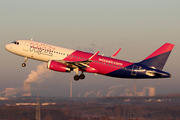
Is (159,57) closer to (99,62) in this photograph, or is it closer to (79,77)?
(99,62)

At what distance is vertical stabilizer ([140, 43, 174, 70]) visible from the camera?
54.7 m

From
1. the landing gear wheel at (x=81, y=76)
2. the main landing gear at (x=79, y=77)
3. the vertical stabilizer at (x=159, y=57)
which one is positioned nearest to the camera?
the main landing gear at (x=79, y=77)

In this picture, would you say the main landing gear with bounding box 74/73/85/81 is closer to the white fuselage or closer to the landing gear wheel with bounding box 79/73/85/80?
the landing gear wheel with bounding box 79/73/85/80

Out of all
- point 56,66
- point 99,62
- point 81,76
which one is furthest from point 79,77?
point 56,66

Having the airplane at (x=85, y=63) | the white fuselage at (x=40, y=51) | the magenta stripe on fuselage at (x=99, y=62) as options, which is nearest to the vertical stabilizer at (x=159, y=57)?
the airplane at (x=85, y=63)

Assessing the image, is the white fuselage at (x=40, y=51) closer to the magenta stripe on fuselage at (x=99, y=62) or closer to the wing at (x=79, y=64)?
the magenta stripe on fuselage at (x=99, y=62)

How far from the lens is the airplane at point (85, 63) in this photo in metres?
52.0

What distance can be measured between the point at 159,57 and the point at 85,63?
16.1 m

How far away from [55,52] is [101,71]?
10.0 m

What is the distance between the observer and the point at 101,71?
52938mm

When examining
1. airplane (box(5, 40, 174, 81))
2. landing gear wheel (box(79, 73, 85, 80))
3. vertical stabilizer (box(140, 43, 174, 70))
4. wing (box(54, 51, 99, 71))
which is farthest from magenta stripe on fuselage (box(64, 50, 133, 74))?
vertical stabilizer (box(140, 43, 174, 70))

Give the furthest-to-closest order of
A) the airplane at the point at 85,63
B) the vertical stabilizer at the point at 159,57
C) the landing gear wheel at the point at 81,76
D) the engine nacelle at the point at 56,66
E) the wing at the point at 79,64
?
the vertical stabilizer at the point at 159,57 → the landing gear wheel at the point at 81,76 → the airplane at the point at 85,63 → the engine nacelle at the point at 56,66 → the wing at the point at 79,64

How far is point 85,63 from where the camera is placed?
51.4 meters

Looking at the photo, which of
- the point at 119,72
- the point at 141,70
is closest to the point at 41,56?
the point at 119,72
